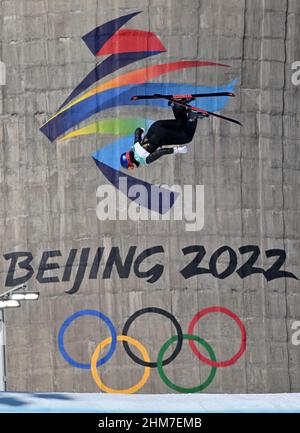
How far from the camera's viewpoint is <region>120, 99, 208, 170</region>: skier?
4922 centimetres

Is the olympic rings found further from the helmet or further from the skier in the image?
the skier

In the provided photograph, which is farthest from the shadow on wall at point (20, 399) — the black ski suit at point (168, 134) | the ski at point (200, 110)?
the ski at point (200, 110)

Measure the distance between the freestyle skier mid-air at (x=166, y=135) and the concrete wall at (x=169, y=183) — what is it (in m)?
0.38

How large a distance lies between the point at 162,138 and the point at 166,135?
0.56ft

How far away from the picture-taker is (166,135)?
1940 inches

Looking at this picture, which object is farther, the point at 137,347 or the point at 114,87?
the point at 114,87

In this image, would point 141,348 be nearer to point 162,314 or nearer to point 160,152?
point 162,314

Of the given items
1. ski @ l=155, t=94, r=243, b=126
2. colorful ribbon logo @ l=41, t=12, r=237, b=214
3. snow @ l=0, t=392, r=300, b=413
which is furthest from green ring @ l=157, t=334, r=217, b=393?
snow @ l=0, t=392, r=300, b=413

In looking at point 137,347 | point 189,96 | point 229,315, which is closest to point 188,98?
point 189,96

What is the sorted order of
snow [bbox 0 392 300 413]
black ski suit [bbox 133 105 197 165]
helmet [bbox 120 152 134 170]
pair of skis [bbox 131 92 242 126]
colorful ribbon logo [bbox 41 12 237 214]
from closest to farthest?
1. snow [bbox 0 392 300 413]
2. black ski suit [bbox 133 105 197 165]
3. helmet [bbox 120 152 134 170]
4. pair of skis [bbox 131 92 242 126]
5. colorful ribbon logo [bbox 41 12 237 214]

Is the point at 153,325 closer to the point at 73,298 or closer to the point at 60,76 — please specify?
the point at 73,298

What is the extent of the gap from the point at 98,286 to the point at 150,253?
2.10m

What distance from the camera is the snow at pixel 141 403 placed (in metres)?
24.0
